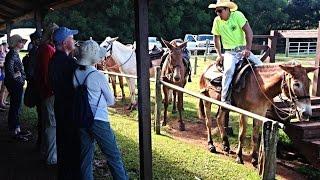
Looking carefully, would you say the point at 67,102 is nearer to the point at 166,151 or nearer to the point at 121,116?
the point at 166,151

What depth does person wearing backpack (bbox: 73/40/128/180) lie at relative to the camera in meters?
3.58

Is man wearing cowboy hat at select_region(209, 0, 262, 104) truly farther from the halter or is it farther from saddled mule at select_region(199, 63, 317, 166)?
the halter

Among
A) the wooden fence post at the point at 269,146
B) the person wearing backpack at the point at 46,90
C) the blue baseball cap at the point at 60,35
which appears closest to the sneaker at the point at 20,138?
the person wearing backpack at the point at 46,90

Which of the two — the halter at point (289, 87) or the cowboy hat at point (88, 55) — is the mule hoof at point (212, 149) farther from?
the cowboy hat at point (88, 55)

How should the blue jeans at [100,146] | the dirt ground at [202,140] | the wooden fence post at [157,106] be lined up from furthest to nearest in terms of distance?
the wooden fence post at [157,106], the dirt ground at [202,140], the blue jeans at [100,146]

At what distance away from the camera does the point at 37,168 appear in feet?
17.3

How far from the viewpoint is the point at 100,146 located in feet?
12.3

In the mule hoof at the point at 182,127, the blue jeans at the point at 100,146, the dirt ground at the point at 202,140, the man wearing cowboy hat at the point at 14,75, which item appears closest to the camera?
the blue jeans at the point at 100,146

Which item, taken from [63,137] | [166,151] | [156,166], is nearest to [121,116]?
[166,151]

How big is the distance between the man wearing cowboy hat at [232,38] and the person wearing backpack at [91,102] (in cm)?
302

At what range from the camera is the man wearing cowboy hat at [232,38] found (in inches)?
247

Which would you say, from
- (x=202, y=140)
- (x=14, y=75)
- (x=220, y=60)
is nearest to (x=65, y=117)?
(x=14, y=75)

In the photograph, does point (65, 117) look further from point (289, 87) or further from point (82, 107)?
point (289, 87)

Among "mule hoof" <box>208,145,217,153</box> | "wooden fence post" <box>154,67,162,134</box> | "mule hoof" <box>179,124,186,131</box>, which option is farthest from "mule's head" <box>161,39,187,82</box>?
"mule hoof" <box>208,145,217,153</box>
